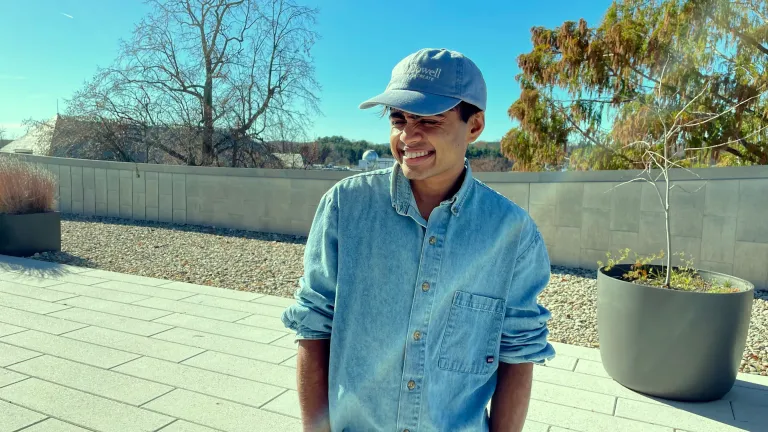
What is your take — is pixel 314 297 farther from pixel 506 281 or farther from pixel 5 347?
pixel 5 347

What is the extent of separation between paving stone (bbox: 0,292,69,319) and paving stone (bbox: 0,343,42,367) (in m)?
0.99

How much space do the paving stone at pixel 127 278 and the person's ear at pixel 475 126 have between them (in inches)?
224

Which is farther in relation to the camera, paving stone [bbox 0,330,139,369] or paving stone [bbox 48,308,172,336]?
paving stone [bbox 48,308,172,336]

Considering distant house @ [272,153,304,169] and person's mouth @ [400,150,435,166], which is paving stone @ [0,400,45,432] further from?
distant house @ [272,153,304,169]

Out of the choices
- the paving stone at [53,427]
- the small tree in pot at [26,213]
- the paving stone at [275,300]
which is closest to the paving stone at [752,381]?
the paving stone at [275,300]

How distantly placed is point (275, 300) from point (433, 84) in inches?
190

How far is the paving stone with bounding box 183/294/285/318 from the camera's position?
5270mm

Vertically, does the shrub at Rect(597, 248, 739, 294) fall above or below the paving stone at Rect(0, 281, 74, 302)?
above

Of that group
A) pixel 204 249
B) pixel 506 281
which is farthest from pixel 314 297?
pixel 204 249

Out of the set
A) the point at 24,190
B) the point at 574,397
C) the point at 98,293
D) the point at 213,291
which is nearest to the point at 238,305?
the point at 213,291

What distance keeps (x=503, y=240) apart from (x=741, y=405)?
304 centimetres

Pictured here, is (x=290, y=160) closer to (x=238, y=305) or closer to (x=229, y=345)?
(x=238, y=305)

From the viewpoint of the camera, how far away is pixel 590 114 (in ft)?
47.8

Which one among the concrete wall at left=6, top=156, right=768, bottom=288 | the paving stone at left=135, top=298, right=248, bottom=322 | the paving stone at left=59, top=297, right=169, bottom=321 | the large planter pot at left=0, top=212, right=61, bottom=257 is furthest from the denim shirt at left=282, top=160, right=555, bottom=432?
the large planter pot at left=0, top=212, right=61, bottom=257
